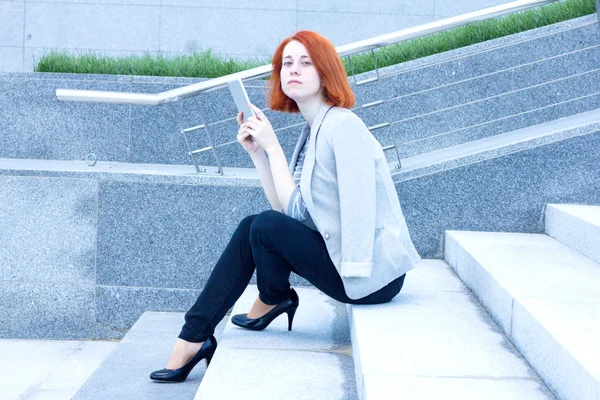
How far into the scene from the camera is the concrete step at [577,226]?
362 cm

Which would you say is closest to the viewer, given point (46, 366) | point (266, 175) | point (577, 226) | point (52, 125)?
point (266, 175)

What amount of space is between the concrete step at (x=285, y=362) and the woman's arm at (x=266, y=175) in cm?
58

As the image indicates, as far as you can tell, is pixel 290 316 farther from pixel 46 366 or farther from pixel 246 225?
pixel 46 366

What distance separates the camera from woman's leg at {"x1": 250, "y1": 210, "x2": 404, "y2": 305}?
3.07 metres

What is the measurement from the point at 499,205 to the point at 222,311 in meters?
2.01

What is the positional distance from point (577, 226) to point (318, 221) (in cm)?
151

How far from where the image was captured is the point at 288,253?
3.09 m

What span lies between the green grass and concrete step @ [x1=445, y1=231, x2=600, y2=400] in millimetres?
1991

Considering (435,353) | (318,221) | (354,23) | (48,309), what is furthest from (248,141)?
(354,23)

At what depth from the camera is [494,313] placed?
3193mm

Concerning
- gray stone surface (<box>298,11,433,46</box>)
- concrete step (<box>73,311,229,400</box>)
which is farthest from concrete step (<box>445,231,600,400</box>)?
gray stone surface (<box>298,11,433,46</box>)

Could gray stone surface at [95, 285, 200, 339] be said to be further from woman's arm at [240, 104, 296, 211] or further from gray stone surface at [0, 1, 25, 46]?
gray stone surface at [0, 1, 25, 46]

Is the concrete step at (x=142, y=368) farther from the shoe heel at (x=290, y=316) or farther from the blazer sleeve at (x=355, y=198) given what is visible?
the blazer sleeve at (x=355, y=198)

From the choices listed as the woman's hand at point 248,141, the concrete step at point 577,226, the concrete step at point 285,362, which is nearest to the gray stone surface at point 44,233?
the concrete step at point 285,362
